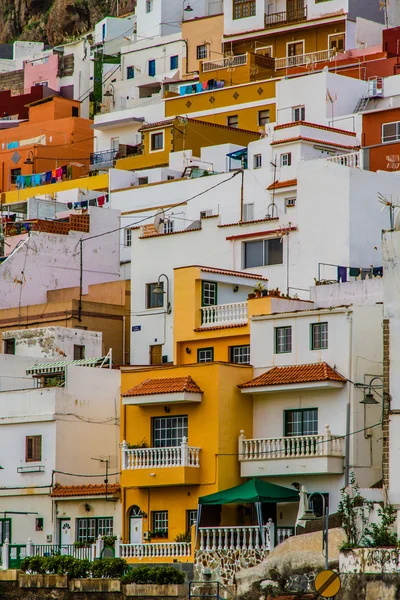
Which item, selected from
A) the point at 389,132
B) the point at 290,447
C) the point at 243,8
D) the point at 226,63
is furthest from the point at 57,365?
the point at 243,8

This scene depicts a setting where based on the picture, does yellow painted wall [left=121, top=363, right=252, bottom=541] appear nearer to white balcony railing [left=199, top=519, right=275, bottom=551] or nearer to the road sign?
white balcony railing [left=199, top=519, right=275, bottom=551]

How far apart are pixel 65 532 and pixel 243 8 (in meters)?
50.5

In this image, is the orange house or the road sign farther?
the orange house

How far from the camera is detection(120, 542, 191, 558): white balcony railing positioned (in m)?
45.8

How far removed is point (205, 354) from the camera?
51.4 metres

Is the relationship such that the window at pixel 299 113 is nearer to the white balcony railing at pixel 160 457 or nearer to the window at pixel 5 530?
the white balcony railing at pixel 160 457

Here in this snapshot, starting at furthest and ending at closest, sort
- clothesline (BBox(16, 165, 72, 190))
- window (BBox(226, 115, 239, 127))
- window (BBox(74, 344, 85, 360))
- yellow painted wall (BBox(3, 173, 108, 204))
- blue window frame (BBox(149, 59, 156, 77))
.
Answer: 1. blue window frame (BBox(149, 59, 156, 77))
2. clothesline (BBox(16, 165, 72, 190))
3. window (BBox(226, 115, 239, 127))
4. yellow painted wall (BBox(3, 173, 108, 204))
5. window (BBox(74, 344, 85, 360))

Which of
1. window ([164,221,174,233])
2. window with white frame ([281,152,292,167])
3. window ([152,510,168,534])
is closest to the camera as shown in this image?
window ([152,510,168,534])

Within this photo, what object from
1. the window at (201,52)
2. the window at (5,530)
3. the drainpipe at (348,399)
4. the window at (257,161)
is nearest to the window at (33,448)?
the window at (5,530)

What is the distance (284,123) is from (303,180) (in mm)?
12807

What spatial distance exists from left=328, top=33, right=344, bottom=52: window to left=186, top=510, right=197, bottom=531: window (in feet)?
151

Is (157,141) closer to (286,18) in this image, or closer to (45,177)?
(45,177)

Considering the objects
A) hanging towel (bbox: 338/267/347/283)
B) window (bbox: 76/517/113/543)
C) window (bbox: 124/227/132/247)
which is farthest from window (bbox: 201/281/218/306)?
window (bbox: 124/227/132/247)

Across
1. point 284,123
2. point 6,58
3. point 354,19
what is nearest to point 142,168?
point 284,123
